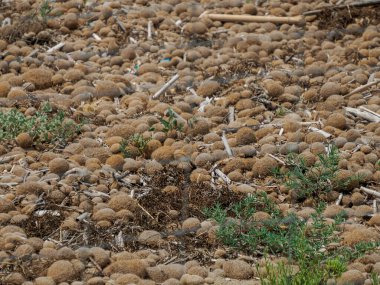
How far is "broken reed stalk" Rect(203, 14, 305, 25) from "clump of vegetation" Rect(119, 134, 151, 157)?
6.81 feet

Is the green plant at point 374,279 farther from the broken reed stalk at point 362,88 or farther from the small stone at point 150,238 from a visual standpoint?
the broken reed stalk at point 362,88

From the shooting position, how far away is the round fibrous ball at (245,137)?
4809mm

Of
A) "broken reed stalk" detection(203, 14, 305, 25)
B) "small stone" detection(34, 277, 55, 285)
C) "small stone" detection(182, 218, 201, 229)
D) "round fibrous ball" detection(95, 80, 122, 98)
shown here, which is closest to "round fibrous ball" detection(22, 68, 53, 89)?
"round fibrous ball" detection(95, 80, 122, 98)

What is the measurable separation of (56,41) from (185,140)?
1849mm

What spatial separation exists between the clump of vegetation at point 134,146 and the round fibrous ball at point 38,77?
1.12m

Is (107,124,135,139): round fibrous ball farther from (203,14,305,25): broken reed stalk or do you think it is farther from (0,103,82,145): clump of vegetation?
(203,14,305,25): broken reed stalk

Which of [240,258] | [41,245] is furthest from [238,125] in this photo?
[41,245]

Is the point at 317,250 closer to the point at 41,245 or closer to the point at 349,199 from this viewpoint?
the point at 349,199

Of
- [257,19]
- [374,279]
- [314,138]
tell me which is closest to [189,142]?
[314,138]

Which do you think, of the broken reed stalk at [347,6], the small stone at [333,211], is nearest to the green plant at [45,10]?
the broken reed stalk at [347,6]

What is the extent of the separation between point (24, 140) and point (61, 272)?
54.2 inches

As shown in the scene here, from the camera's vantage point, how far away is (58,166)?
14.3 ft

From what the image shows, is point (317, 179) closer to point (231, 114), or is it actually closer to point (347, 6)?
point (231, 114)

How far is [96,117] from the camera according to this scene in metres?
5.18
